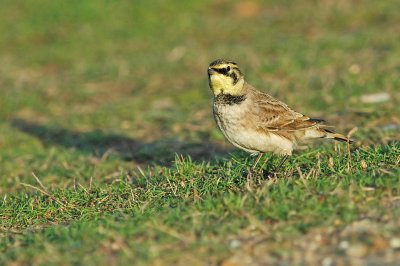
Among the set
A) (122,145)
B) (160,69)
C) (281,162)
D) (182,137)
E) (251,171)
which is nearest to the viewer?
(251,171)

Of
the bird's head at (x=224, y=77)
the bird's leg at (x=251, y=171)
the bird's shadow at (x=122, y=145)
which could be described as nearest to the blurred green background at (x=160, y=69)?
the bird's shadow at (x=122, y=145)

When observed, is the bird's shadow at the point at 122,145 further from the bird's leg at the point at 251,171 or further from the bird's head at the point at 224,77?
the bird's head at the point at 224,77

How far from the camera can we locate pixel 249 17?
17.3m

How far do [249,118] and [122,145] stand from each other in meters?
3.52

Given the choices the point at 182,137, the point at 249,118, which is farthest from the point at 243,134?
the point at 182,137

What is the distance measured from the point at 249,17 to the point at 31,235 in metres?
12.2

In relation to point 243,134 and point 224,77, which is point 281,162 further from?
point 224,77

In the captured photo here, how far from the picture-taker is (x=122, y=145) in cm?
1038

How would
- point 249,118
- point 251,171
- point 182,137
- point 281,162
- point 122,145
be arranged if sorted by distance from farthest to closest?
point 122,145 < point 182,137 < point 249,118 < point 281,162 < point 251,171

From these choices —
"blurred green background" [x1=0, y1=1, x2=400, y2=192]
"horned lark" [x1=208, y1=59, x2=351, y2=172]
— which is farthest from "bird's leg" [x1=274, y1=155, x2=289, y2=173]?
"blurred green background" [x1=0, y1=1, x2=400, y2=192]

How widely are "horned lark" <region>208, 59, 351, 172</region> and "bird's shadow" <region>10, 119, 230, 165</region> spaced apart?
4.74ft

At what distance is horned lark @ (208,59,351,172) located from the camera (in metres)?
7.22

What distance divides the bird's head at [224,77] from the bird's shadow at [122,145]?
157 cm

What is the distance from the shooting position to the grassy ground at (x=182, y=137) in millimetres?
5309
